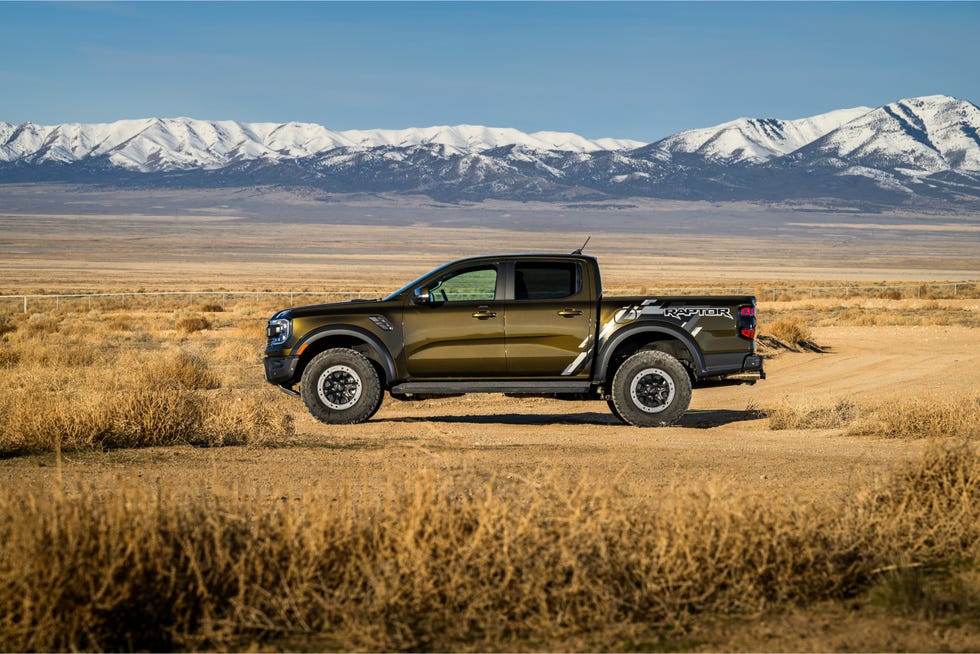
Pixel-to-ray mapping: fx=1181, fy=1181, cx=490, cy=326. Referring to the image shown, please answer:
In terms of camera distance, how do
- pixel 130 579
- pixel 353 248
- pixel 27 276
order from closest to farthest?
pixel 130 579 < pixel 27 276 < pixel 353 248

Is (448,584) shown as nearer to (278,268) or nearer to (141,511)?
(141,511)

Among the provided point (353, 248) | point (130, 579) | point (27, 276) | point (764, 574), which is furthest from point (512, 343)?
point (353, 248)

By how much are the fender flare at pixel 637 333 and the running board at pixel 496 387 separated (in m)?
0.26

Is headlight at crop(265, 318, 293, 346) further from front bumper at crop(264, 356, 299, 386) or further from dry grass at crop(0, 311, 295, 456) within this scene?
dry grass at crop(0, 311, 295, 456)

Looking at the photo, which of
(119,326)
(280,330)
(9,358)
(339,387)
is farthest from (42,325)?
(339,387)

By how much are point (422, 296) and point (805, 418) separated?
16.0 ft

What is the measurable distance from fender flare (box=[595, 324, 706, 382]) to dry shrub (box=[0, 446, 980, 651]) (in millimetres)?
6432

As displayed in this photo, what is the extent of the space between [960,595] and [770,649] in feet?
4.64

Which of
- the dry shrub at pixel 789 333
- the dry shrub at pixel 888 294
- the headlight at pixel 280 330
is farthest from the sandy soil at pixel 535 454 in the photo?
the dry shrub at pixel 888 294

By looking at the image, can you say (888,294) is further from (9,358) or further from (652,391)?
(652,391)

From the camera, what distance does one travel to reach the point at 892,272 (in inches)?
4739

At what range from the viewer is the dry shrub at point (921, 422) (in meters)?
12.7

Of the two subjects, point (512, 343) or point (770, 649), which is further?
point (512, 343)

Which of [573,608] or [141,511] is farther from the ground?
[141,511]
